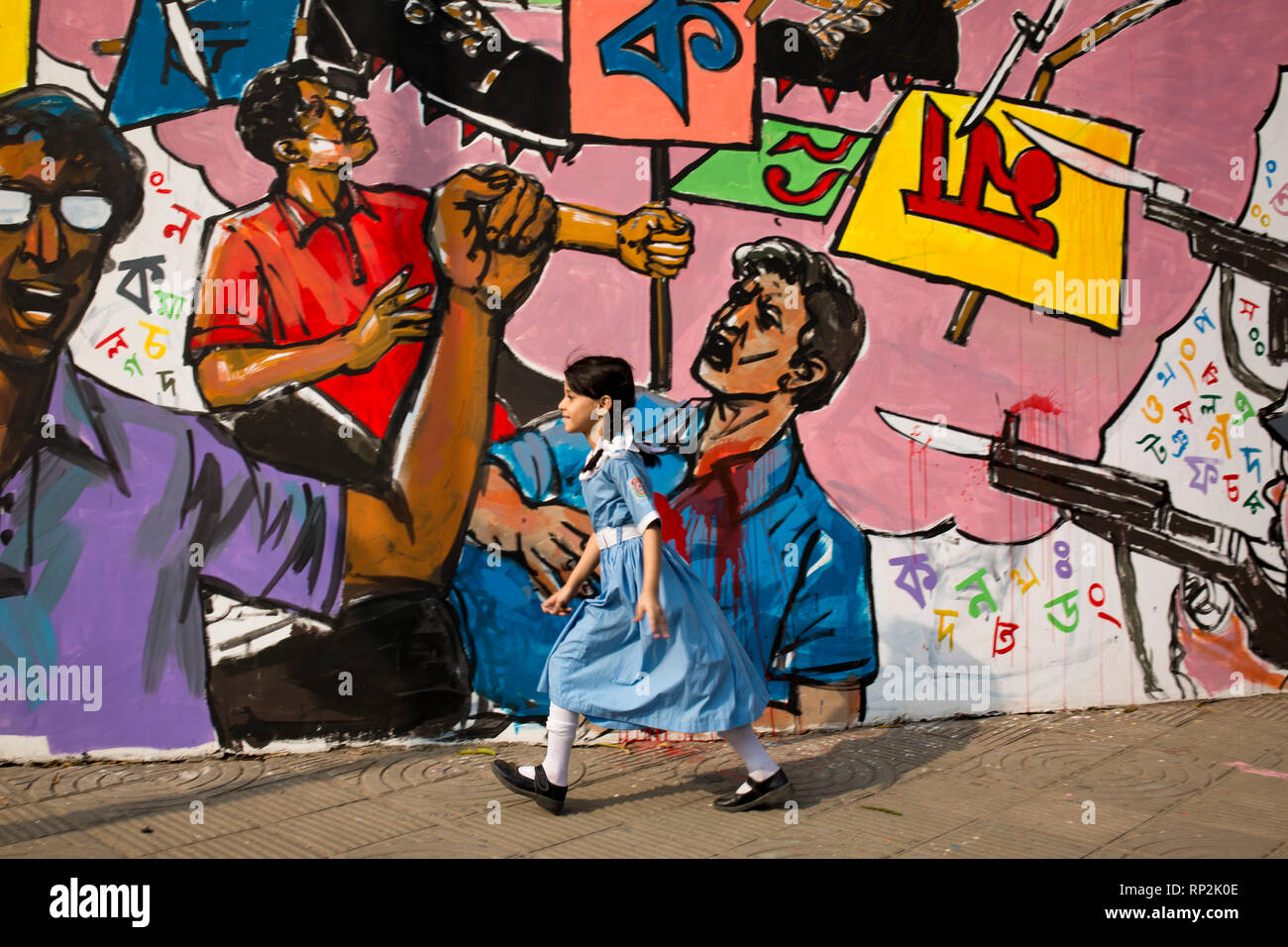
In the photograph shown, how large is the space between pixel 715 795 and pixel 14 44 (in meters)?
4.49

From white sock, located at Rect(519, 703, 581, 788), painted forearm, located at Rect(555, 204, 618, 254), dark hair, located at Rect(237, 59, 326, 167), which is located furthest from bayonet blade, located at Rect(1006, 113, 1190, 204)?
white sock, located at Rect(519, 703, 581, 788)

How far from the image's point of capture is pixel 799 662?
16.6ft

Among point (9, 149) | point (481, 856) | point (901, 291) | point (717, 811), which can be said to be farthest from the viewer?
point (901, 291)

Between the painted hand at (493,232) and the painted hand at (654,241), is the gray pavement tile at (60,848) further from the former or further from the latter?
the painted hand at (654,241)

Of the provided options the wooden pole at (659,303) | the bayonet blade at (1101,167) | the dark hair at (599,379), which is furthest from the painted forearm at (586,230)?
the bayonet blade at (1101,167)

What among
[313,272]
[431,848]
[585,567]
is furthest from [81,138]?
[431,848]

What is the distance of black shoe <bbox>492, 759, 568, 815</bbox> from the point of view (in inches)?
154

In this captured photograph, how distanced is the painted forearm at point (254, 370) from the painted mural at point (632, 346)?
0.02 metres

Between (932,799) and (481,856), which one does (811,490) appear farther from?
(481,856)

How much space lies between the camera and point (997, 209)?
5270 millimetres

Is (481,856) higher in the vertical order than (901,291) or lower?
lower

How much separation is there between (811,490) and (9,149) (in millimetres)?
3989

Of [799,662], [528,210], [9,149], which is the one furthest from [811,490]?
[9,149]

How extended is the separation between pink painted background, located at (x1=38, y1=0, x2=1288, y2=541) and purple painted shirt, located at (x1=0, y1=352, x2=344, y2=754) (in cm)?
119
